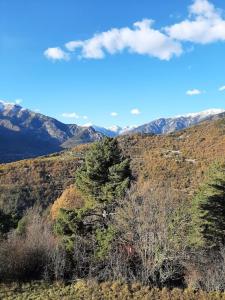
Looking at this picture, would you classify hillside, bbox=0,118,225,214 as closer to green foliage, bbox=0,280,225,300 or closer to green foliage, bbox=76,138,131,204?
green foliage, bbox=76,138,131,204

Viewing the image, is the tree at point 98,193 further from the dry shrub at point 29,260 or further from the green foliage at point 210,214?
the green foliage at point 210,214

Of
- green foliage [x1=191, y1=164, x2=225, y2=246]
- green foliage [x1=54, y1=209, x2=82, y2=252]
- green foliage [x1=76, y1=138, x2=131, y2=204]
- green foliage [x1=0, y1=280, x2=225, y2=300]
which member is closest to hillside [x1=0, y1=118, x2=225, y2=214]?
green foliage [x1=191, y1=164, x2=225, y2=246]

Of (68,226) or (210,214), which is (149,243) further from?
(210,214)

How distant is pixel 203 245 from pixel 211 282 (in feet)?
24.2

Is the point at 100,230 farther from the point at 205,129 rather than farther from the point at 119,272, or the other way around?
the point at 205,129

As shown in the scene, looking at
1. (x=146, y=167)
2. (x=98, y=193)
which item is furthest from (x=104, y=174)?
(x=146, y=167)

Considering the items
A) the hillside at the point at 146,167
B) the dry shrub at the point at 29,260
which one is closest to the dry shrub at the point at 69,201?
the hillside at the point at 146,167

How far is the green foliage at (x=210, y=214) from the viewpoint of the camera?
31.9m

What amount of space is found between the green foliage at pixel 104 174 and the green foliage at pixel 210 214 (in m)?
6.66

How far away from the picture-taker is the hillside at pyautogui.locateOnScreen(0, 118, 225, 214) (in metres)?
88.9

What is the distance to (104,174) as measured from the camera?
97.4 feet

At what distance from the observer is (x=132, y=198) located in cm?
2775

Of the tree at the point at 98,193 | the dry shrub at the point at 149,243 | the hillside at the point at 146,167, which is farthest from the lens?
the hillside at the point at 146,167

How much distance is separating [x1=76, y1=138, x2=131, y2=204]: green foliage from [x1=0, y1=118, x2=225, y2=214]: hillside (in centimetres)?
4477
